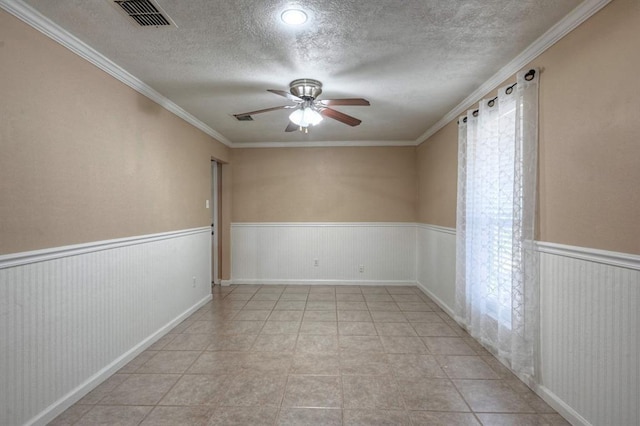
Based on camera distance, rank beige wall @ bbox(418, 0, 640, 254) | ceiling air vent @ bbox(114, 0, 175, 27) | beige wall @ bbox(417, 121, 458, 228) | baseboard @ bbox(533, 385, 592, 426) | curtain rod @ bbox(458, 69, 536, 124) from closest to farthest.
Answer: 1. beige wall @ bbox(418, 0, 640, 254)
2. ceiling air vent @ bbox(114, 0, 175, 27)
3. baseboard @ bbox(533, 385, 592, 426)
4. curtain rod @ bbox(458, 69, 536, 124)
5. beige wall @ bbox(417, 121, 458, 228)

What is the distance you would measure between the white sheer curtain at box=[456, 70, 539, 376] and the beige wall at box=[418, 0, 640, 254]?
11 cm

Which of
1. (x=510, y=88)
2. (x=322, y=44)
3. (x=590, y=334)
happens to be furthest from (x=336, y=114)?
(x=590, y=334)

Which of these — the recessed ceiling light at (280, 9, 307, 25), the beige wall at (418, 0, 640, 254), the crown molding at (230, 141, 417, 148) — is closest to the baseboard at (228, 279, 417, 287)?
the crown molding at (230, 141, 417, 148)

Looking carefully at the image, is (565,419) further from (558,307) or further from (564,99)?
(564,99)

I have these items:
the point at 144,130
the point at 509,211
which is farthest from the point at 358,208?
the point at 144,130

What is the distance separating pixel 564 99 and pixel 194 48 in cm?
261

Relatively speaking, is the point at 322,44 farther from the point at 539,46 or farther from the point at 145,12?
the point at 539,46

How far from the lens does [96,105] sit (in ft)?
8.13

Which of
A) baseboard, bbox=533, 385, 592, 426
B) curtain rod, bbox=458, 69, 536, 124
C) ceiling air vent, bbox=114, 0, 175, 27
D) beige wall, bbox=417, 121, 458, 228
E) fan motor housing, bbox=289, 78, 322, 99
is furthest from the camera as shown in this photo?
beige wall, bbox=417, 121, 458, 228

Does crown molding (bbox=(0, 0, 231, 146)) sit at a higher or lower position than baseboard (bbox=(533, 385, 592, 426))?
higher

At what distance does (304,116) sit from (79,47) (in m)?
1.74

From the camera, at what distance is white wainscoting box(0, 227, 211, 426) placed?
1837 millimetres

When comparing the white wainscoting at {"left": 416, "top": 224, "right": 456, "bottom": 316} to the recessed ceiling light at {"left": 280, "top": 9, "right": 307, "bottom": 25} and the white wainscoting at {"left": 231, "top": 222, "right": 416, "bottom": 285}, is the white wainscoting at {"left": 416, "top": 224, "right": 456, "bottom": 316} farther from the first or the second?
the recessed ceiling light at {"left": 280, "top": 9, "right": 307, "bottom": 25}

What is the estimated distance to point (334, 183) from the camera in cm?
564
